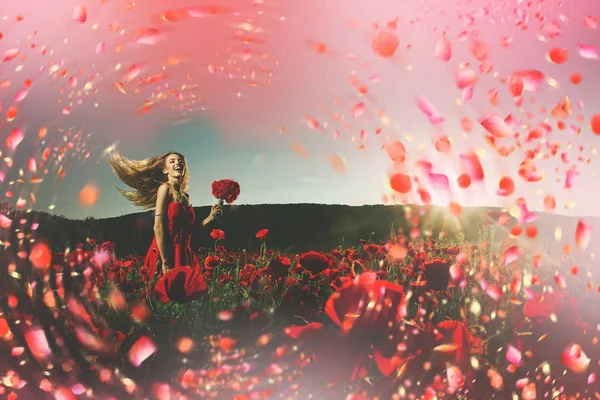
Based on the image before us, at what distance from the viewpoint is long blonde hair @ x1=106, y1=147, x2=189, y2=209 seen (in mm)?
Answer: 3018

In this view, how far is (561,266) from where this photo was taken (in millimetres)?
2996

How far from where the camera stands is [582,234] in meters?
2.95

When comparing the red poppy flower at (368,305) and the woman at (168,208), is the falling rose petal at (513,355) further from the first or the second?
the woman at (168,208)

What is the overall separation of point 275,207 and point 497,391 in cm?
168

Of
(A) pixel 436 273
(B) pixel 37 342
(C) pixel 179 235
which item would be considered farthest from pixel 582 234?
(B) pixel 37 342

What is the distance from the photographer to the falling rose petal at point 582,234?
9.60ft

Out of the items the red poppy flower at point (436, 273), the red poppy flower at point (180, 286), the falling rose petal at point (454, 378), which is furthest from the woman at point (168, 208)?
the falling rose petal at point (454, 378)

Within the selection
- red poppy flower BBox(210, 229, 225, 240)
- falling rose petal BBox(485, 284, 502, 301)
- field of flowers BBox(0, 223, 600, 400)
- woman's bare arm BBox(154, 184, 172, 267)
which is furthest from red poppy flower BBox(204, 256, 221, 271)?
falling rose petal BBox(485, 284, 502, 301)

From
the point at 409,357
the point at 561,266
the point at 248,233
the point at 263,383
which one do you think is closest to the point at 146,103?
the point at 248,233

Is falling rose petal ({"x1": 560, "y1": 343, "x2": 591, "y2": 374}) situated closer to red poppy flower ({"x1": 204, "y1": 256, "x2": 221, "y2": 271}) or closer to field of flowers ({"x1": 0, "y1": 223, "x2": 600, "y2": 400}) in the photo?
field of flowers ({"x1": 0, "y1": 223, "x2": 600, "y2": 400})

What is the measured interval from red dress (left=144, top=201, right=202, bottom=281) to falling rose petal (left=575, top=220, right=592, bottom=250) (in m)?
2.33

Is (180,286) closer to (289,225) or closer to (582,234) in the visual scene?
(289,225)

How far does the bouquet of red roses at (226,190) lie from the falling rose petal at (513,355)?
5.53ft

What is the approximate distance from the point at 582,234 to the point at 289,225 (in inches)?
71.1
